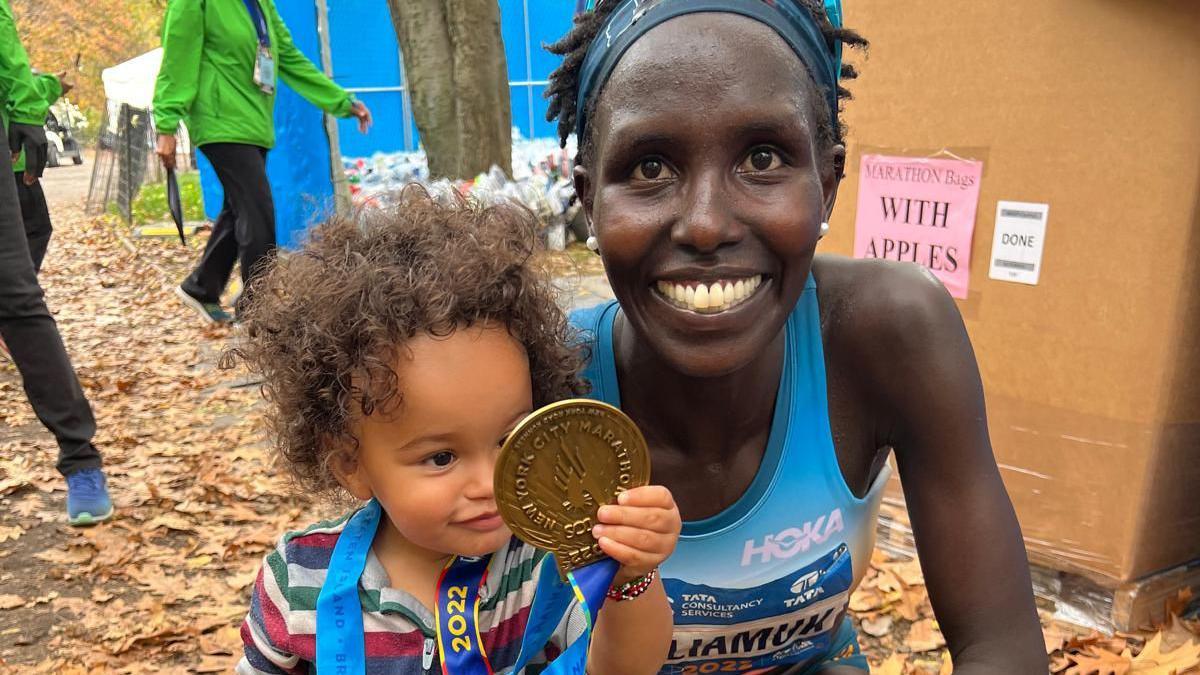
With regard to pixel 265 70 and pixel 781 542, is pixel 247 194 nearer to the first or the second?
pixel 265 70

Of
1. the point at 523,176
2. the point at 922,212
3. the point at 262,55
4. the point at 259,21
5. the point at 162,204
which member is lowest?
the point at 162,204

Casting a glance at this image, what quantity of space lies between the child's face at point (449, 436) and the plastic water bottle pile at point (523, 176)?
485 cm

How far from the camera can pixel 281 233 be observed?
9859 mm

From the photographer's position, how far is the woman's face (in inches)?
55.3

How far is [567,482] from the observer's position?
4.47 feet

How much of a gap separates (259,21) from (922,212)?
15.3ft

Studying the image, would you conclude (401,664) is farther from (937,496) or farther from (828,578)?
(937,496)

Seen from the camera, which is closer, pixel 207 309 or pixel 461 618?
pixel 461 618

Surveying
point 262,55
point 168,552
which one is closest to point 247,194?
point 262,55

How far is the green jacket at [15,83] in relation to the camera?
14.9 feet

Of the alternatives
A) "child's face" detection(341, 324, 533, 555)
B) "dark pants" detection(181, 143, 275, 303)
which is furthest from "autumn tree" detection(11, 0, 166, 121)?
"child's face" detection(341, 324, 533, 555)

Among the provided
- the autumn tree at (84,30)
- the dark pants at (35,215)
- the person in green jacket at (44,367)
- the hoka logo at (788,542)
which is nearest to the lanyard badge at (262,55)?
the dark pants at (35,215)

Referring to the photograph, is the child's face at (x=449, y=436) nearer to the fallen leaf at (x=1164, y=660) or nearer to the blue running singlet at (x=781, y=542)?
the blue running singlet at (x=781, y=542)

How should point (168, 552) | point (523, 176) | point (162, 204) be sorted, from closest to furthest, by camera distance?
1. point (168, 552)
2. point (523, 176)
3. point (162, 204)
